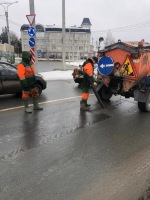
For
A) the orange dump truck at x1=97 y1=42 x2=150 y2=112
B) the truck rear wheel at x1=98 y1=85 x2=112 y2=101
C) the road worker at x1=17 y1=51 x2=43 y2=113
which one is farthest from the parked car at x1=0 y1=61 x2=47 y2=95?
the orange dump truck at x1=97 y1=42 x2=150 y2=112

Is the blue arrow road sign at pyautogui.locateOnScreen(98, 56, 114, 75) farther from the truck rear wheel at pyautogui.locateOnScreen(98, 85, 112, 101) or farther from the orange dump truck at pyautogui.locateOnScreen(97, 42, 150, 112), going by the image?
the truck rear wheel at pyautogui.locateOnScreen(98, 85, 112, 101)

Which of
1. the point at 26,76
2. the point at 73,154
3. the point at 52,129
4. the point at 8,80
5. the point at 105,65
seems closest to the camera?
the point at 73,154

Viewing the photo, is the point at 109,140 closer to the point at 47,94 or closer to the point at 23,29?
the point at 47,94

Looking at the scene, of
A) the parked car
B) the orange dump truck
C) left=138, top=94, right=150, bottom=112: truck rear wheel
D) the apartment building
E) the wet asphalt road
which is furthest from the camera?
the apartment building

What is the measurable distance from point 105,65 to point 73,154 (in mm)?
4024

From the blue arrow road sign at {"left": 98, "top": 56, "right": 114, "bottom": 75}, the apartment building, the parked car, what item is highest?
the apartment building

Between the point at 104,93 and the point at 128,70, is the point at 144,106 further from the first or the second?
the point at 104,93

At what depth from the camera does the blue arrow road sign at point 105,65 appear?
26.4ft

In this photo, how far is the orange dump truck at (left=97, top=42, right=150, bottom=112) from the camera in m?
7.50

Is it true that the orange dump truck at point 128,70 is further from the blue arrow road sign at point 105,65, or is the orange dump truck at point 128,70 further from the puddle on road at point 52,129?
the puddle on road at point 52,129

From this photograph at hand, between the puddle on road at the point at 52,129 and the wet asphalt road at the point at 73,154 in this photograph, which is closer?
the wet asphalt road at the point at 73,154

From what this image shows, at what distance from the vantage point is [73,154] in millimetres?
4770

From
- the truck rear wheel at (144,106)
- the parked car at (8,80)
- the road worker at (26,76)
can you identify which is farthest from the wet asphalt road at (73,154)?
the parked car at (8,80)

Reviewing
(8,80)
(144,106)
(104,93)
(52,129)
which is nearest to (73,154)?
(52,129)
